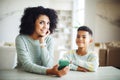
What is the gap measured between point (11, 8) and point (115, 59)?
0.45 m

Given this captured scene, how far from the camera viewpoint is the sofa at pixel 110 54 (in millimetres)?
753

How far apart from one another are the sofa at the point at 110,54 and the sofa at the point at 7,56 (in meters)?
0.32

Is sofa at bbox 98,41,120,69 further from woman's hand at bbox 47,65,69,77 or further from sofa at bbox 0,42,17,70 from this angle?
sofa at bbox 0,42,17,70

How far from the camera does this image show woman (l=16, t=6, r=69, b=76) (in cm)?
65

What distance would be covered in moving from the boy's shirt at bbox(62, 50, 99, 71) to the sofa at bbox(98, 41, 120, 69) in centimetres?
6

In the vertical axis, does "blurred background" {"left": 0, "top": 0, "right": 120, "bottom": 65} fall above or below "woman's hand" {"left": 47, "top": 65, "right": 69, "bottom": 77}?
above

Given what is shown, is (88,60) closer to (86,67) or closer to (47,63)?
(86,67)

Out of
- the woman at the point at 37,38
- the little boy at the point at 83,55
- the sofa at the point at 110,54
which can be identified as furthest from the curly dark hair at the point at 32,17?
the sofa at the point at 110,54

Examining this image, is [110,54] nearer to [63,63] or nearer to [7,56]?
[63,63]

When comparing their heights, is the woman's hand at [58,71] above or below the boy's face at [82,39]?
below

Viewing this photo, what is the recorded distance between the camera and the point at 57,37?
27.0 inches

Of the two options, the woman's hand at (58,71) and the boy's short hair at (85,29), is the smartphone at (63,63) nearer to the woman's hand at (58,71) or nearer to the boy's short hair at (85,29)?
the woman's hand at (58,71)

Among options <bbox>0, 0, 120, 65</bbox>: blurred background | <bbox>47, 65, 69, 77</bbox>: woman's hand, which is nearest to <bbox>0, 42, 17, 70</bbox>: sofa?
<bbox>0, 0, 120, 65</bbox>: blurred background

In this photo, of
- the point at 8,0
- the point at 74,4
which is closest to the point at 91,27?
the point at 74,4
